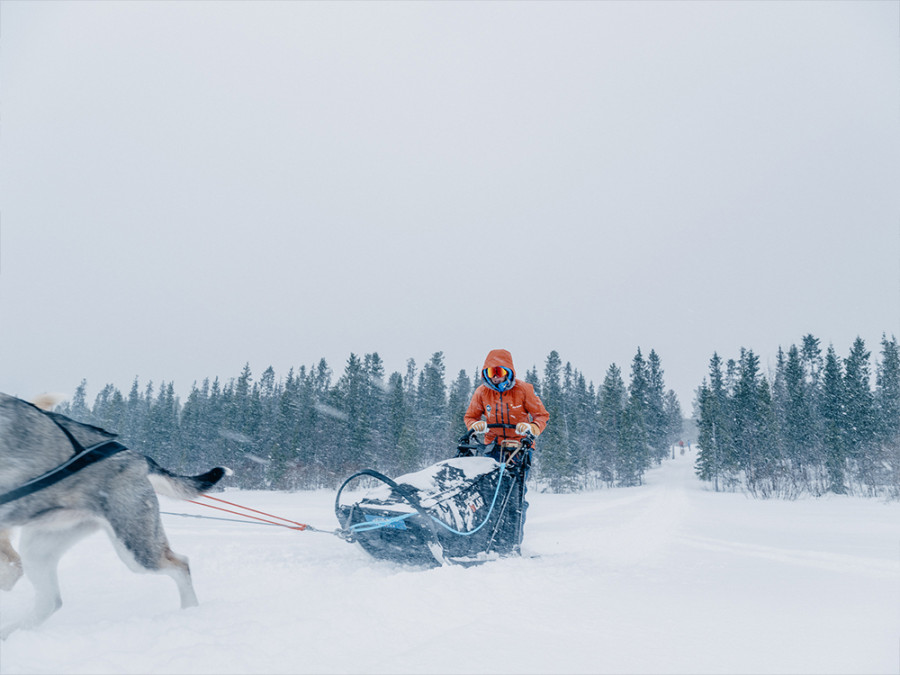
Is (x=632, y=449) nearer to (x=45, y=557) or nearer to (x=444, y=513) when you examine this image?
(x=444, y=513)

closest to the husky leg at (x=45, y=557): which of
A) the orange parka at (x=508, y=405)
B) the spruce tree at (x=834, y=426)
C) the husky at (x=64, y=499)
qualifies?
the husky at (x=64, y=499)

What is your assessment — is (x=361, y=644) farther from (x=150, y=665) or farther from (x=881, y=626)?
(x=881, y=626)

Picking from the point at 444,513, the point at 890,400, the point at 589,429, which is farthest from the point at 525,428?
the point at 589,429

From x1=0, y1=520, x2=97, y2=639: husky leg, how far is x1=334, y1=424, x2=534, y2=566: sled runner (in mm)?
1800

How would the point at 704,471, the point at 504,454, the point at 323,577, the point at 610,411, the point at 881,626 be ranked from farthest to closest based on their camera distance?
the point at 610,411 < the point at 704,471 < the point at 504,454 < the point at 323,577 < the point at 881,626

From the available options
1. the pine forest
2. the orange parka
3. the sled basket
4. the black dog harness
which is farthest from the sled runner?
the pine forest

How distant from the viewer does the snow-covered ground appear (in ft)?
5.92

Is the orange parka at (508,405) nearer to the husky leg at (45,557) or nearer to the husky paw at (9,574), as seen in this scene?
the husky leg at (45,557)

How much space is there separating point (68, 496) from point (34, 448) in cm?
30

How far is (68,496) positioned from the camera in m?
2.44

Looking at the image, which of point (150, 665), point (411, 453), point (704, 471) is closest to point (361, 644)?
point (150, 665)

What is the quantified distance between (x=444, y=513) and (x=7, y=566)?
9.45ft

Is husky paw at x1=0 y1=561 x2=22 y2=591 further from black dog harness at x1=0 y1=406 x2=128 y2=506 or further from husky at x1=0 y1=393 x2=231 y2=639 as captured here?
black dog harness at x1=0 y1=406 x2=128 y2=506

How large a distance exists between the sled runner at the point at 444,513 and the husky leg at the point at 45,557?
70.9 inches
